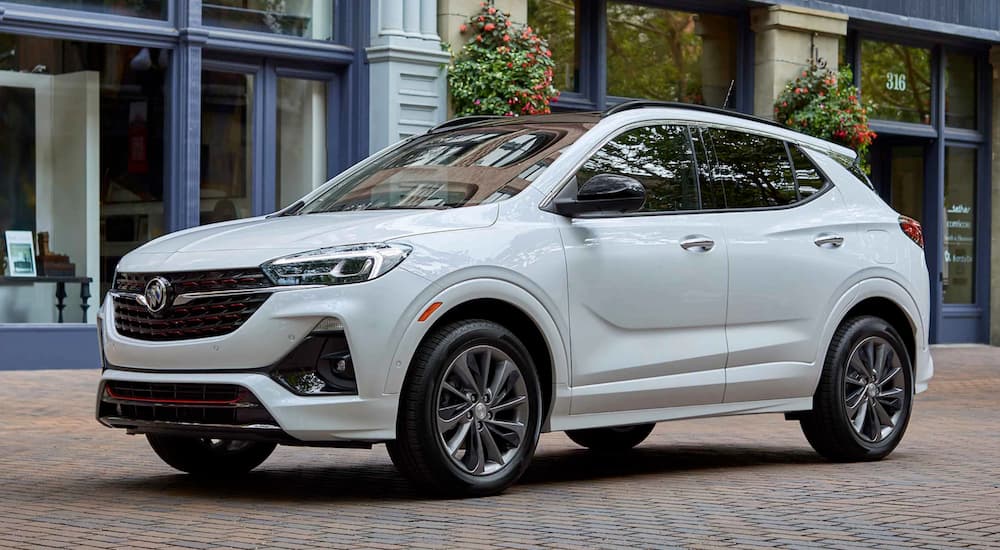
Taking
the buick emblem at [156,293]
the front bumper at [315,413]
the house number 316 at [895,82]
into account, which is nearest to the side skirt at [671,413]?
the front bumper at [315,413]

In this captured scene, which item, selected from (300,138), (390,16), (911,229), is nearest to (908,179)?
(390,16)

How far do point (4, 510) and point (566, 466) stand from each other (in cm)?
301

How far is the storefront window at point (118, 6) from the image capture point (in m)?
14.8

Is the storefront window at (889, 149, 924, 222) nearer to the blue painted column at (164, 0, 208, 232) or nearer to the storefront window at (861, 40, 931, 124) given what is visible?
the storefront window at (861, 40, 931, 124)

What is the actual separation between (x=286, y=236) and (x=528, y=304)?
1085mm

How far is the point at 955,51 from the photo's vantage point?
928 inches

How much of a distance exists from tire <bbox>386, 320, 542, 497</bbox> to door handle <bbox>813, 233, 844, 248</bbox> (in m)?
2.15

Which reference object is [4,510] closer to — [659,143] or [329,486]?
[329,486]

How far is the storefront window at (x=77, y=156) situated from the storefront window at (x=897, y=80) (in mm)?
10594

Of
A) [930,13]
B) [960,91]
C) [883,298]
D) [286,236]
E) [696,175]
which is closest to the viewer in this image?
[286,236]

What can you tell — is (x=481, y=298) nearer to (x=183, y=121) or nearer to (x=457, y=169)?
(x=457, y=169)

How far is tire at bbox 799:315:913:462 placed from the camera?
27.9 ft

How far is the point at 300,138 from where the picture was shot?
17.0m

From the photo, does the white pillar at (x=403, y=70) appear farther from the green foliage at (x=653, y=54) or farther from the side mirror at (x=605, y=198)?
the side mirror at (x=605, y=198)
